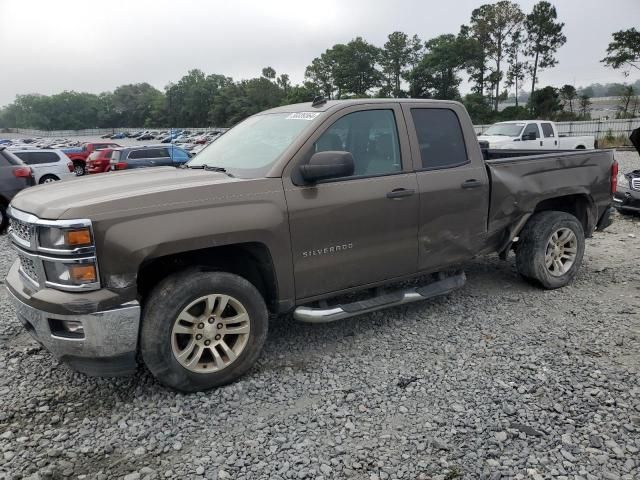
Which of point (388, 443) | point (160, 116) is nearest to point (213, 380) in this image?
point (388, 443)

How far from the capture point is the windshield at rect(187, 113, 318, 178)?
3.69m

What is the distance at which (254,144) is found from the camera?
13.2ft

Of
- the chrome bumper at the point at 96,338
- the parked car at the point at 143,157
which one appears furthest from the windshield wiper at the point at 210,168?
the parked car at the point at 143,157

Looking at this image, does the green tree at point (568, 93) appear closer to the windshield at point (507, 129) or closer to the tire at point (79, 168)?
the windshield at point (507, 129)

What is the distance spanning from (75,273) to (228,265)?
3.41 feet

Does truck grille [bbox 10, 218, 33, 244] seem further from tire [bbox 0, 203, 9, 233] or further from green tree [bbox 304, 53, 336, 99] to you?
green tree [bbox 304, 53, 336, 99]

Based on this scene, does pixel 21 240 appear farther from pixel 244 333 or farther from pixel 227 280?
pixel 244 333

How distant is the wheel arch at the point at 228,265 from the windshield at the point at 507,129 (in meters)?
15.0

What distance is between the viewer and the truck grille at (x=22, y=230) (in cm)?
308

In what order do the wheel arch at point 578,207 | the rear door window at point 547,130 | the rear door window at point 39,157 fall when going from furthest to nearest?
the rear door window at point 547,130 < the rear door window at point 39,157 < the wheel arch at point 578,207

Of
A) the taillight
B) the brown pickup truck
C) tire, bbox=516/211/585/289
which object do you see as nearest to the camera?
the brown pickup truck

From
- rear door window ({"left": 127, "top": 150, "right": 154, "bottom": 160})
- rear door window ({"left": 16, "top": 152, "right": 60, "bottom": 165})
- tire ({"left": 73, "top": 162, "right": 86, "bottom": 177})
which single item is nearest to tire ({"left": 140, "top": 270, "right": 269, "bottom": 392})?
rear door window ({"left": 16, "top": 152, "right": 60, "bottom": 165})

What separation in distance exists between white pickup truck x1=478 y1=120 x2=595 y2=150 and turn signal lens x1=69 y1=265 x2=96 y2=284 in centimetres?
1458

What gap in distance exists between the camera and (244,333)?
3.40 metres
